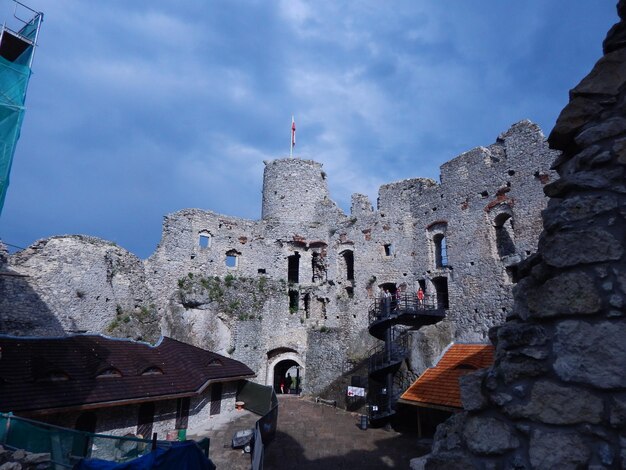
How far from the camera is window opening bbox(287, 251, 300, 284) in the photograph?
77.0 ft

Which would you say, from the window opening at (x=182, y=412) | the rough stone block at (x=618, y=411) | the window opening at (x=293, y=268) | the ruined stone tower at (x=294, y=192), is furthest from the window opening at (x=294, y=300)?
the rough stone block at (x=618, y=411)

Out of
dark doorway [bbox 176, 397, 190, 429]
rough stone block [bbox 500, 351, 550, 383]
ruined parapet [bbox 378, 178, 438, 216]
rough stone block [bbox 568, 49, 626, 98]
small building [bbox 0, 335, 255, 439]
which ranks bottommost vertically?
dark doorway [bbox 176, 397, 190, 429]

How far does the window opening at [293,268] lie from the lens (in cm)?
2347

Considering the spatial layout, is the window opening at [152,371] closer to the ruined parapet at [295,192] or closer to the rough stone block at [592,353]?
the ruined parapet at [295,192]

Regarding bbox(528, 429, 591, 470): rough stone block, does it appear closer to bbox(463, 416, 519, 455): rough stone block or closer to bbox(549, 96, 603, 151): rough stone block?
bbox(463, 416, 519, 455): rough stone block

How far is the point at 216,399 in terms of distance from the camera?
15008mm

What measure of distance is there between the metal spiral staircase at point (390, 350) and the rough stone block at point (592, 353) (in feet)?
39.6

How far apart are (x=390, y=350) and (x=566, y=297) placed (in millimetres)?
13031

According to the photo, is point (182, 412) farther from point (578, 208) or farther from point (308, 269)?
point (578, 208)

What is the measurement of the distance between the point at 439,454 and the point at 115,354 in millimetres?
12448

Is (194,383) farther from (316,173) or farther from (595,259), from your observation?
(316,173)

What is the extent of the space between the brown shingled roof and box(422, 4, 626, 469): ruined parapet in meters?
9.66

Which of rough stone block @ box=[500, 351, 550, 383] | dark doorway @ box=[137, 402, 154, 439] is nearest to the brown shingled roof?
dark doorway @ box=[137, 402, 154, 439]

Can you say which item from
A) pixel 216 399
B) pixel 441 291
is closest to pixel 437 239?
pixel 441 291
